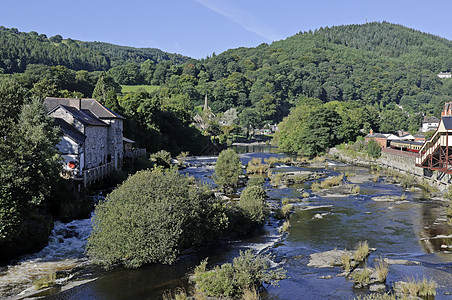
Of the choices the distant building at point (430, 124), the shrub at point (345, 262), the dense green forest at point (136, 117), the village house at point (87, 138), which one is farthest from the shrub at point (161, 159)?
the distant building at point (430, 124)

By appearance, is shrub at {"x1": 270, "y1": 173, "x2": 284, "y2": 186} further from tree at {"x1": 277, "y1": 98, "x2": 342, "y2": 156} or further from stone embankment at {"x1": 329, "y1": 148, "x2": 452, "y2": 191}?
tree at {"x1": 277, "y1": 98, "x2": 342, "y2": 156}

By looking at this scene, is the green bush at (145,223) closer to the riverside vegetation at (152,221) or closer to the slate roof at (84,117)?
the riverside vegetation at (152,221)

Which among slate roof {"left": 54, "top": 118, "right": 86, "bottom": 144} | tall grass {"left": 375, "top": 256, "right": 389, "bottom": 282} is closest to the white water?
slate roof {"left": 54, "top": 118, "right": 86, "bottom": 144}

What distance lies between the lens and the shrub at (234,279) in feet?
54.8

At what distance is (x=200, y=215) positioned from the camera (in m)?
24.3

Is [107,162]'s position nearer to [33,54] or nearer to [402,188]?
[402,188]

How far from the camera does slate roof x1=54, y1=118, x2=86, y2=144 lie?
33656 mm

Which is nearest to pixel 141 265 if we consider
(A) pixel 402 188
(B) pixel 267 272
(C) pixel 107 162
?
(B) pixel 267 272

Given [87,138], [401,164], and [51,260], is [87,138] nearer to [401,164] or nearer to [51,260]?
[51,260]

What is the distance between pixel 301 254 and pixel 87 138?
24.6 m

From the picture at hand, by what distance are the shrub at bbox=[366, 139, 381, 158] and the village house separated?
4781 cm

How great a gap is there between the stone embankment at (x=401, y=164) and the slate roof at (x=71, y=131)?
38.9 m

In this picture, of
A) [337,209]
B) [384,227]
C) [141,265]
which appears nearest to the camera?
[141,265]

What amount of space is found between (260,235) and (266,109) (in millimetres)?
155951
